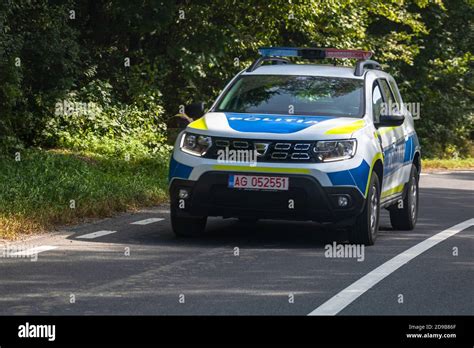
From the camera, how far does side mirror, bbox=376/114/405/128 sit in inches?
514

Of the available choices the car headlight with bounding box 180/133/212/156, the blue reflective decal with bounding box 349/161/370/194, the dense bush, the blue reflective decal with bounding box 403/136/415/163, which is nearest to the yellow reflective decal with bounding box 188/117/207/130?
the car headlight with bounding box 180/133/212/156

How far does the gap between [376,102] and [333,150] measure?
5.58 ft

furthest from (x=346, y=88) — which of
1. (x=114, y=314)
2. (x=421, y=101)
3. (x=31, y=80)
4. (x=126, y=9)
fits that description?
(x=421, y=101)

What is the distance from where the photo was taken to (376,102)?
13.7m

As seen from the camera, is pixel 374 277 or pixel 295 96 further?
pixel 295 96

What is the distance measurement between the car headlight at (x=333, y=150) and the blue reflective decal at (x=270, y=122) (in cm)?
27

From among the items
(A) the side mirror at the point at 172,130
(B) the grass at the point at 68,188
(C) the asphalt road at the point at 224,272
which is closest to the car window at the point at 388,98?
(C) the asphalt road at the point at 224,272

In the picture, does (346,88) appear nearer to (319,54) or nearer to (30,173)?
(319,54)

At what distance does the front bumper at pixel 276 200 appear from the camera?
12.0m

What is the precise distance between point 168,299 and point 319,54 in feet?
19.1

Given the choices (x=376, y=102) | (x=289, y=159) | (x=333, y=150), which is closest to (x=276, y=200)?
(x=289, y=159)

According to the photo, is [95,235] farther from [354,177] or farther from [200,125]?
[354,177]

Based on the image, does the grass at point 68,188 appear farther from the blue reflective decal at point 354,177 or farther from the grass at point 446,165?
the grass at point 446,165

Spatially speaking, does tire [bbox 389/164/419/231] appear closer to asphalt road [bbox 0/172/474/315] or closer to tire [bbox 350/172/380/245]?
asphalt road [bbox 0/172/474/315]
